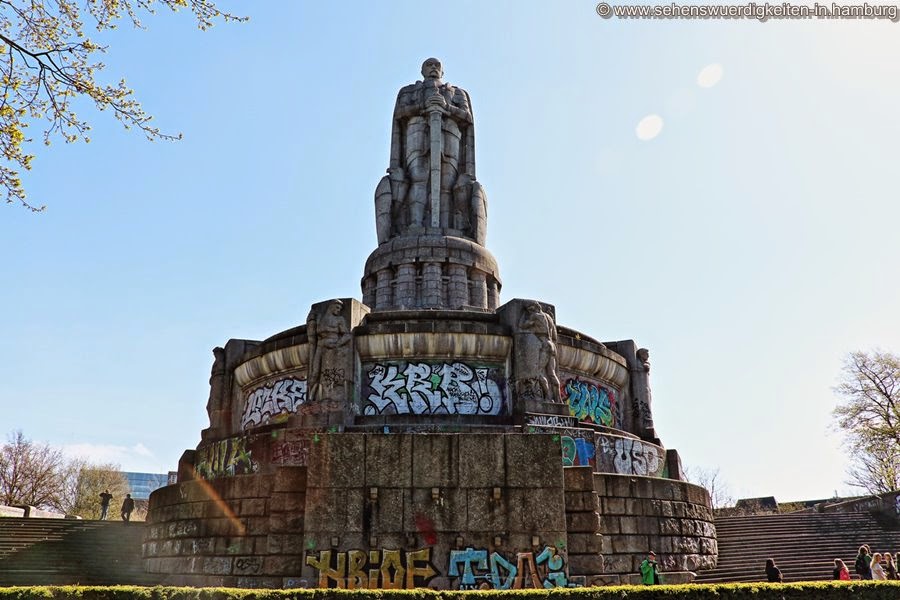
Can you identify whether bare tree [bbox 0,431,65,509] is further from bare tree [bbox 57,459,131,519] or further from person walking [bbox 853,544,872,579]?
person walking [bbox 853,544,872,579]

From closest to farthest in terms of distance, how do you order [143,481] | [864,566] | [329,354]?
[864,566]
[329,354]
[143,481]

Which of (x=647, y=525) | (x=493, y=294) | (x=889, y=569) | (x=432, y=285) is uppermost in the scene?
(x=493, y=294)

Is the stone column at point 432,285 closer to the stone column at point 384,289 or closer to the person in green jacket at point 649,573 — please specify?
the stone column at point 384,289

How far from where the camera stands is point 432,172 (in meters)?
24.4

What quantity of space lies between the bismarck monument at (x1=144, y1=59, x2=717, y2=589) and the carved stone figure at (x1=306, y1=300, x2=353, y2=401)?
0.13 feet

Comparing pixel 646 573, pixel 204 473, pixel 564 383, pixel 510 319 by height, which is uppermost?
pixel 510 319

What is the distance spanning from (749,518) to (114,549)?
1637 cm

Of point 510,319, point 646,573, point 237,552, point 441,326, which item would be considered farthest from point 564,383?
point 237,552

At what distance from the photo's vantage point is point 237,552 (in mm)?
12211

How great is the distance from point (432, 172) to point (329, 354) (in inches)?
419

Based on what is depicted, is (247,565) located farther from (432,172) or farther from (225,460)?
(432,172)

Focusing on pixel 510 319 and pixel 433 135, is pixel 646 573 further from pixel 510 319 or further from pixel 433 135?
pixel 433 135

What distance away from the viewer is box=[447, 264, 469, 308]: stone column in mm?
21531

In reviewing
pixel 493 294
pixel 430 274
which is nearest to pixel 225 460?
pixel 430 274
